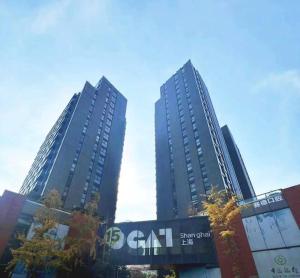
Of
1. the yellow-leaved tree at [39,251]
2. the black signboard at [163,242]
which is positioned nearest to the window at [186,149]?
the black signboard at [163,242]

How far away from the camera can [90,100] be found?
250ft

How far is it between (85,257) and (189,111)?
55963 mm

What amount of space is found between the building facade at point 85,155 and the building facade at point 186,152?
14.8 metres

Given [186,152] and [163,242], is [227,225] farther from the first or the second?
[186,152]

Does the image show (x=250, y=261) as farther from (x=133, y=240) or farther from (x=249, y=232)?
(x=133, y=240)

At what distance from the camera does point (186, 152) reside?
65.9 m

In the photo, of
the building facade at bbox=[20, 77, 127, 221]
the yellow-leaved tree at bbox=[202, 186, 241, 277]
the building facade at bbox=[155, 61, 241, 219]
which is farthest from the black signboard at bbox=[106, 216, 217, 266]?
the building facade at bbox=[20, 77, 127, 221]

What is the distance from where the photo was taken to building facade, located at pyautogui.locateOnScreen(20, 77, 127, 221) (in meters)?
54.3

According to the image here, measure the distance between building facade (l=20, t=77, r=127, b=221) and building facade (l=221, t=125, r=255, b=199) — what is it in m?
41.3

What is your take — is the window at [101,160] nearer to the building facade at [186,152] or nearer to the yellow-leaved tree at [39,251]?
the building facade at [186,152]

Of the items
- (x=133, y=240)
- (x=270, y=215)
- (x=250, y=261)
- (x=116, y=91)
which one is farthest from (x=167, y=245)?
(x=116, y=91)

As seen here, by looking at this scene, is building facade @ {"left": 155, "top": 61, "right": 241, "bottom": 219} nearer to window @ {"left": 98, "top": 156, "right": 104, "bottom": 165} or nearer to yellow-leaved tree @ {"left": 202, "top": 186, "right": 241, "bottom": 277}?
window @ {"left": 98, "top": 156, "right": 104, "bottom": 165}

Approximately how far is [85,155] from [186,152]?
29.0 meters

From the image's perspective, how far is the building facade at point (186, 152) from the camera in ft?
187
